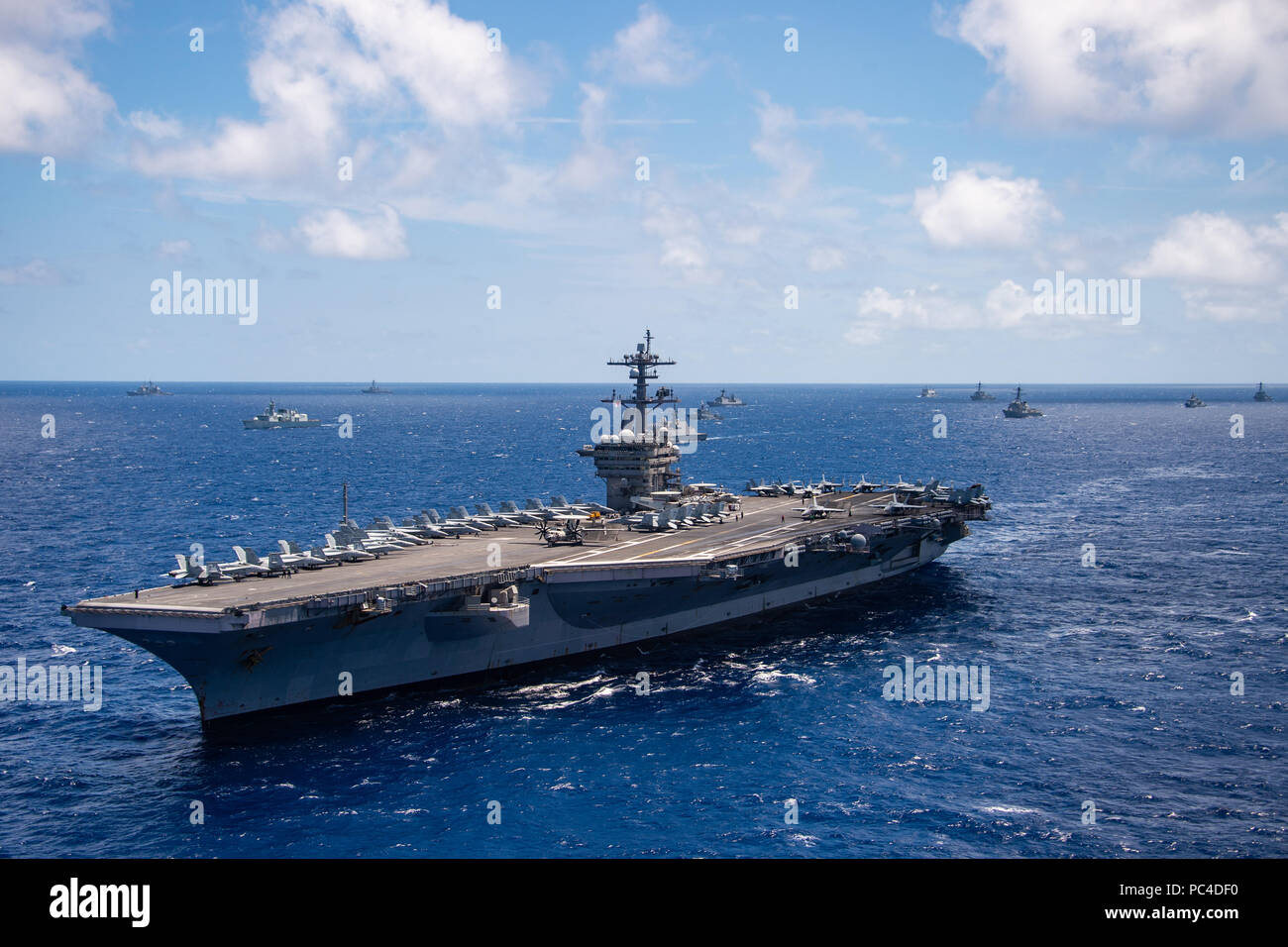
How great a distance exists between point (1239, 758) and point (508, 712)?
732 inches

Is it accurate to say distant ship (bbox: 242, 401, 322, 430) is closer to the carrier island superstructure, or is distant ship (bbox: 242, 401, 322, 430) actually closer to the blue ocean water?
the blue ocean water

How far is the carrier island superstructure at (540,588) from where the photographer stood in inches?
1018

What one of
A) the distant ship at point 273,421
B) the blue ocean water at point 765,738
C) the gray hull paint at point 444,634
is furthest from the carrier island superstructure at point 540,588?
the distant ship at point 273,421

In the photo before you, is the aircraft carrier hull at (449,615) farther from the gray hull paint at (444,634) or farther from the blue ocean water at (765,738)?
the blue ocean water at (765,738)

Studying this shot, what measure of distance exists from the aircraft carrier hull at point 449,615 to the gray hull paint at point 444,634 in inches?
1.5


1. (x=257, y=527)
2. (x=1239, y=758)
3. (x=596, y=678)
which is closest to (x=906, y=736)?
(x=1239, y=758)

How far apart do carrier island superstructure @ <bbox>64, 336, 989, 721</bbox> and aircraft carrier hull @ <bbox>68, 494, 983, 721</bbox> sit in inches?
2.0

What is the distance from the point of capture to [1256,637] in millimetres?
34625

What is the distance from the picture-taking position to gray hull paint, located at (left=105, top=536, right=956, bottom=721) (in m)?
25.7

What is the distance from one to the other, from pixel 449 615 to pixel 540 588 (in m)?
3.29

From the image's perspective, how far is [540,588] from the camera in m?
31.1

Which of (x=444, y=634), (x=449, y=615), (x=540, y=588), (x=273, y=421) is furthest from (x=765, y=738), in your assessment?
(x=273, y=421)

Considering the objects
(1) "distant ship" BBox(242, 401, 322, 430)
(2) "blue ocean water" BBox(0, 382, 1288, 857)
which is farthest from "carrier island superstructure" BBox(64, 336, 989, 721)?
(1) "distant ship" BBox(242, 401, 322, 430)
